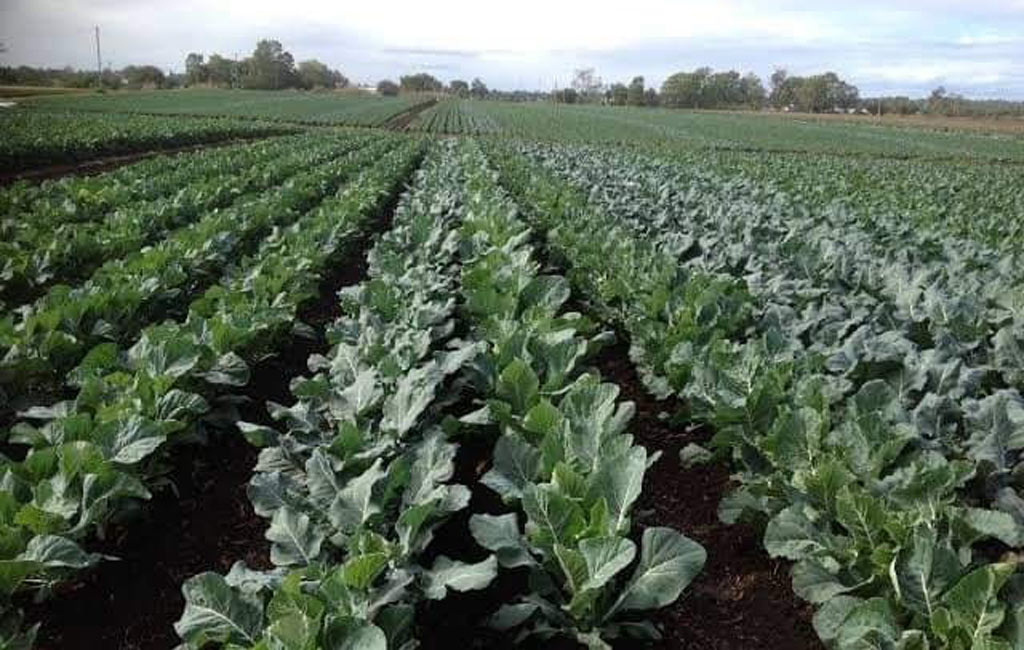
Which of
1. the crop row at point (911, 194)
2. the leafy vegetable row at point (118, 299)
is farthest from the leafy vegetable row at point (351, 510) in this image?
the crop row at point (911, 194)

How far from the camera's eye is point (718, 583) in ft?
11.9

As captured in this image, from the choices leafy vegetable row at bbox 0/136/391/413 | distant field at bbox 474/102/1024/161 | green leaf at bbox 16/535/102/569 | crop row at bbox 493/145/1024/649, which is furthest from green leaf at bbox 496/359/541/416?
distant field at bbox 474/102/1024/161

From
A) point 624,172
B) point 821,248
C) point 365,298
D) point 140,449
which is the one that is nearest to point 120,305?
point 365,298

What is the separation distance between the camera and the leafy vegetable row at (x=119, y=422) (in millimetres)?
2916

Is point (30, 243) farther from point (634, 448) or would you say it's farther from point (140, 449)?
point (634, 448)

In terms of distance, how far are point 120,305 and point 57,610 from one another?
121 inches

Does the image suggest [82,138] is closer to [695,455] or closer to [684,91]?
[695,455]

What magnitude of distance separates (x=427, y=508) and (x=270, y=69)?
116584 millimetres

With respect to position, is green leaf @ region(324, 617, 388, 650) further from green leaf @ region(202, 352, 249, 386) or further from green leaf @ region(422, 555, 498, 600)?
green leaf @ region(202, 352, 249, 386)

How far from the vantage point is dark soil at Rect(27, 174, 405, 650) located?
3.24m

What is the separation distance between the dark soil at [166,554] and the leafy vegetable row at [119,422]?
0.72ft

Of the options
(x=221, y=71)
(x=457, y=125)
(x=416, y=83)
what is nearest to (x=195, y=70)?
(x=221, y=71)

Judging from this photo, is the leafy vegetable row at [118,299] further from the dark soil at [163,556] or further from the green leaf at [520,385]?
the green leaf at [520,385]

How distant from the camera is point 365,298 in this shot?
580 centimetres
